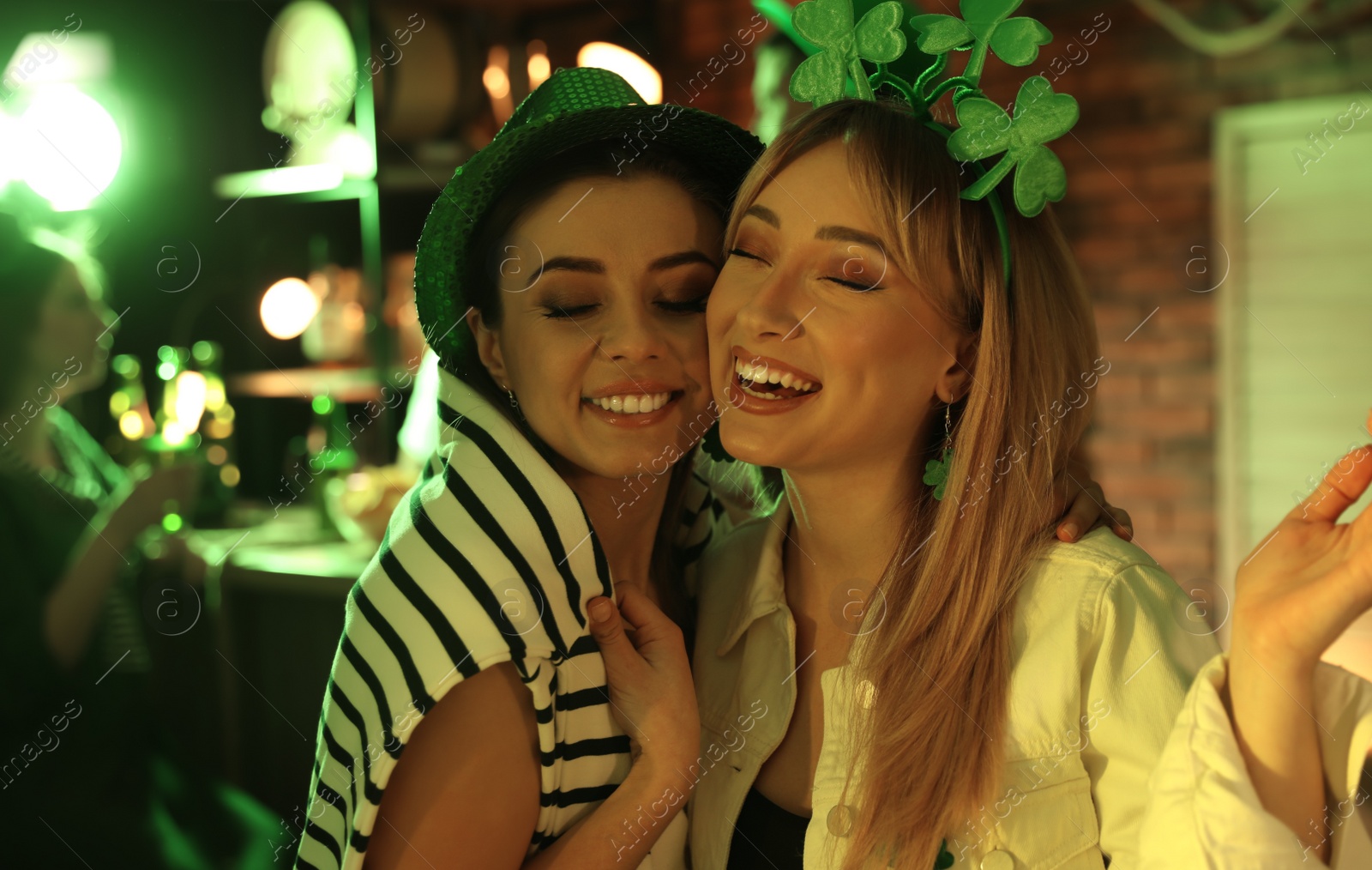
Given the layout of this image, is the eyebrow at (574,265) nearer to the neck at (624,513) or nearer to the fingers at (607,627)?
the neck at (624,513)

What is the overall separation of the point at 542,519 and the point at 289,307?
2.82m

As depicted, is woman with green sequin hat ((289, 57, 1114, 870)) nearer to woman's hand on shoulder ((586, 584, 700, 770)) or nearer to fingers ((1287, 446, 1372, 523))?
woman's hand on shoulder ((586, 584, 700, 770))

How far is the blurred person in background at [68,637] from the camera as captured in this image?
2.25 m

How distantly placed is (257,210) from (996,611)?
10.7 feet

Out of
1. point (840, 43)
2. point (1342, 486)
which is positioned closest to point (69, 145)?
point (840, 43)

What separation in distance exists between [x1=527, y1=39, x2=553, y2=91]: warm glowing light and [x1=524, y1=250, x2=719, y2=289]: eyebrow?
249cm

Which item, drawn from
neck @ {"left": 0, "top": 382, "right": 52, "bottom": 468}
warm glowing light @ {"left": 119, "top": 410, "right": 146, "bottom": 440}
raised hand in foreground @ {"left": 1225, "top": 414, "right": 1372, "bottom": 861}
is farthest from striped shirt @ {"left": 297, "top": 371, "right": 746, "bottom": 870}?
warm glowing light @ {"left": 119, "top": 410, "right": 146, "bottom": 440}

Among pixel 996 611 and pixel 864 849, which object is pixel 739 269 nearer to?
pixel 996 611

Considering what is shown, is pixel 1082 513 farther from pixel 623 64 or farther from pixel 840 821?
pixel 623 64

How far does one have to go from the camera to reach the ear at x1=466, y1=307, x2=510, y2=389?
4.54ft

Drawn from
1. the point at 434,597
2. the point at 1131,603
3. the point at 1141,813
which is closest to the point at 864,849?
the point at 1141,813

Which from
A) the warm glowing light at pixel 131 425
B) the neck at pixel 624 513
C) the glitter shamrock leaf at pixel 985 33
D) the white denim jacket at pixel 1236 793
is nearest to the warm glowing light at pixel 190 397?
the warm glowing light at pixel 131 425

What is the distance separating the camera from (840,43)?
1.33 m

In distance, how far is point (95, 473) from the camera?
9.15ft
